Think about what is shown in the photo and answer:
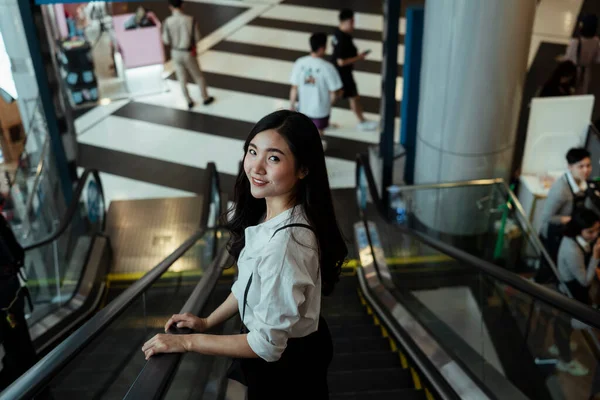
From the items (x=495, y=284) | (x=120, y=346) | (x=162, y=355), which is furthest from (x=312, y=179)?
(x=495, y=284)

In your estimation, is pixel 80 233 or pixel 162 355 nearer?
pixel 162 355

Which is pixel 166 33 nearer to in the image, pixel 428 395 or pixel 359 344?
pixel 359 344

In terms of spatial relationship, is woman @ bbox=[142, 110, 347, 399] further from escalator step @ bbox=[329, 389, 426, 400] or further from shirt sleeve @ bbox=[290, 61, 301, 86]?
shirt sleeve @ bbox=[290, 61, 301, 86]

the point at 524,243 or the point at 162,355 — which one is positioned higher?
the point at 162,355

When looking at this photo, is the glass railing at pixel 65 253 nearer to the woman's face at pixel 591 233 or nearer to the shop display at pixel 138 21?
the woman's face at pixel 591 233

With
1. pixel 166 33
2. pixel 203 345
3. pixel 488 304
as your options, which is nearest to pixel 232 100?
pixel 166 33

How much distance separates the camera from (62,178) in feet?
21.1

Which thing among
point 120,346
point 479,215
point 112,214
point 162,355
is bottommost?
point 112,214

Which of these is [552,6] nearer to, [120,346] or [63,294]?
[63,294]

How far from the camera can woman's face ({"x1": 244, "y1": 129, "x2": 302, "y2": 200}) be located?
6.77 ft

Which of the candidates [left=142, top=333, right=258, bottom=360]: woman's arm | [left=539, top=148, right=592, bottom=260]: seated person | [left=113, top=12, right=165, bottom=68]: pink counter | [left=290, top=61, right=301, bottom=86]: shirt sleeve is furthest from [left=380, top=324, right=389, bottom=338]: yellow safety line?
[left=113, top=12, right=165, bottom=68]: pink counter

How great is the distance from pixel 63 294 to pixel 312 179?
3.94 m

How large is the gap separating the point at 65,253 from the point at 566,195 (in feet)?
13.2

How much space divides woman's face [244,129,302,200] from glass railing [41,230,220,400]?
0.76 m
